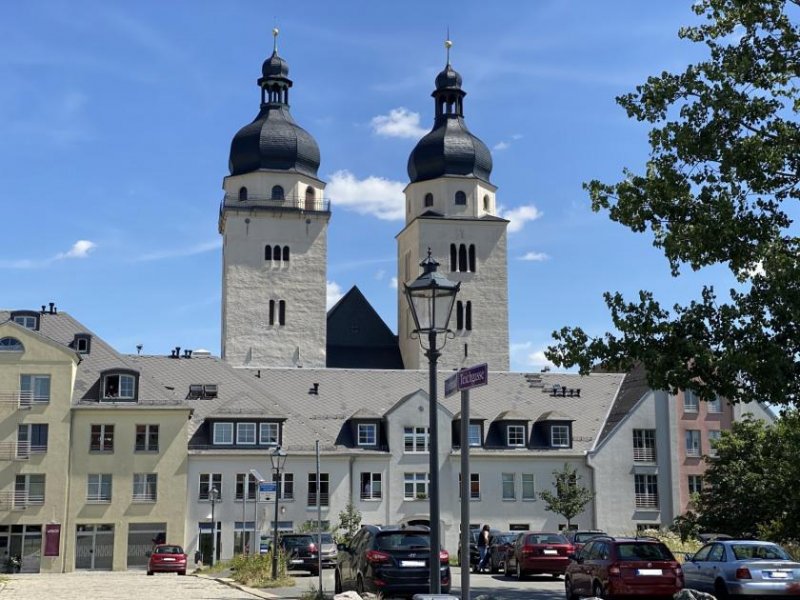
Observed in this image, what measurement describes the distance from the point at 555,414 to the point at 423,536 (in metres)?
42.6

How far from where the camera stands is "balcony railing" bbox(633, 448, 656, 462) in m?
64.6

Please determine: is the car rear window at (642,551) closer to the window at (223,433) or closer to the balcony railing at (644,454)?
the window at (223,433)

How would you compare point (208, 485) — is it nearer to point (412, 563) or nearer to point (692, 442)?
point (692, 442)

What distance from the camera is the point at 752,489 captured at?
1721 inches

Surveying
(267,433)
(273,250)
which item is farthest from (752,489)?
(273,250)

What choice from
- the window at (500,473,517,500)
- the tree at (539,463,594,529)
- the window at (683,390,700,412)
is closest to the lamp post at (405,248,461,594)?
the tree at (539,463,594,529)

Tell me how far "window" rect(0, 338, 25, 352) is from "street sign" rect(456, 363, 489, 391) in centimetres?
4522

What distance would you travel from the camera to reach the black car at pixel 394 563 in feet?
73.6

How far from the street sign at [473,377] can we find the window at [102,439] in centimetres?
4433

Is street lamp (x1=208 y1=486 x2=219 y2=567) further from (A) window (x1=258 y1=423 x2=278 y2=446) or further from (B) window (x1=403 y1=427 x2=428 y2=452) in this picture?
(B) window (x1=403 y1=427 x2=428 y2=452)

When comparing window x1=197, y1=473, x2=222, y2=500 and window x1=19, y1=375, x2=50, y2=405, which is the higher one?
window x1=19, y1=375, x2=50, y2=405

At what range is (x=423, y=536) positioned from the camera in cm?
2361

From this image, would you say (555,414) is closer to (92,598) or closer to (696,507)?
(696,507)

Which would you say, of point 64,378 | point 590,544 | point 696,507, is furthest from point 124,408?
point 590,544
